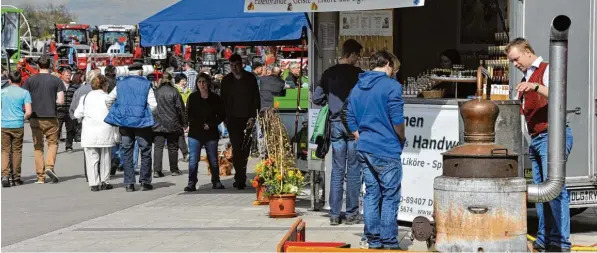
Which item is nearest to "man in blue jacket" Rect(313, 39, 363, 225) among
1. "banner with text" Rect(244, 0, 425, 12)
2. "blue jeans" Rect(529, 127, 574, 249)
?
"banner with text" Rect(244, 0, 425, 12)

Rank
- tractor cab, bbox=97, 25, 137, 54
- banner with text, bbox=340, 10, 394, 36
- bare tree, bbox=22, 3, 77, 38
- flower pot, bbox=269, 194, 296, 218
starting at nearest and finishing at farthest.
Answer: banner with text, bbox=340, 10, 394, 36, flower pot, bbox=269, 194, 296, 218, tractor cab, bbox=97, 25, 137, 54, bare tree, bbox=22, 3, 77, 38

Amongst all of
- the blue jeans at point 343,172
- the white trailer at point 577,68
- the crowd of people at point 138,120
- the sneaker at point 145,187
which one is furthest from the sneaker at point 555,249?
the sneaker at point 145,187

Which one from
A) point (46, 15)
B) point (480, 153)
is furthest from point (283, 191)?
point (46, 15)

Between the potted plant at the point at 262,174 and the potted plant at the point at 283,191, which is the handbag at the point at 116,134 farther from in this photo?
the potted plant at the point at 283,191

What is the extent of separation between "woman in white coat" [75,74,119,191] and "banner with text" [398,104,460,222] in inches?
229

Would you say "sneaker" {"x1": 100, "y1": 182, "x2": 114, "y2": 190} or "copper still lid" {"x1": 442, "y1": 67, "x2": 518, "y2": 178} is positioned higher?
"copper still lid" {"x1": 442, "y1": 67, "x2": 518, "y2": 178}

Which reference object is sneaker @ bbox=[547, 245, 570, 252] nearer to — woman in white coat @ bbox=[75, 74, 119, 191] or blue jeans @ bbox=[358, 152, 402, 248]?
blue jeans @ bbox=[358, 152, 402, 248]

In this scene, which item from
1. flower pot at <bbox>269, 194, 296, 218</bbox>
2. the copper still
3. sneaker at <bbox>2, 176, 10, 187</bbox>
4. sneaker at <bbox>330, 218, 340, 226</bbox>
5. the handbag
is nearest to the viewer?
the copper still

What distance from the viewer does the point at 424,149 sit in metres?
10.9

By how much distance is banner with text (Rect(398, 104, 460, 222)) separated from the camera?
1062 cm

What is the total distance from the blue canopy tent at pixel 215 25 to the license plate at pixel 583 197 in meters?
3.89

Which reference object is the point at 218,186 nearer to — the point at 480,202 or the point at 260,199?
the point at 260,199

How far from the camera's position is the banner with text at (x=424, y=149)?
1062cm

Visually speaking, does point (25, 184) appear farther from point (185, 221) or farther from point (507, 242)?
point (507, 242)
